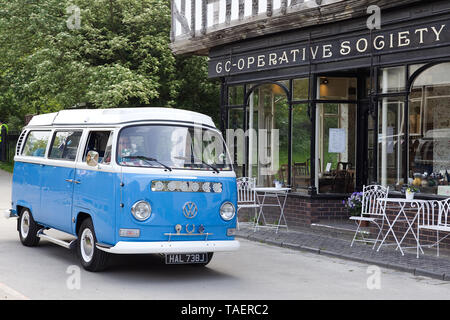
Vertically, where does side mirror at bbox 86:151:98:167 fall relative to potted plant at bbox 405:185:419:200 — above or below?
above

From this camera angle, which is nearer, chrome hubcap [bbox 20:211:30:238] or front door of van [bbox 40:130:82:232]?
front door of van [bbox 40:130:82:232]

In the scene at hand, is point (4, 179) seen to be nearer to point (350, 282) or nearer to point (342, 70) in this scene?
point (342, 70)

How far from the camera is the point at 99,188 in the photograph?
8.84 m

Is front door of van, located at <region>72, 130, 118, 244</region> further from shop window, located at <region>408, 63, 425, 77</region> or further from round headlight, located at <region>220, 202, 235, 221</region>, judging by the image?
shop window, located at <region>408, 63, 425, 77</region>

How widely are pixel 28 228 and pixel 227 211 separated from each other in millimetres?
4085

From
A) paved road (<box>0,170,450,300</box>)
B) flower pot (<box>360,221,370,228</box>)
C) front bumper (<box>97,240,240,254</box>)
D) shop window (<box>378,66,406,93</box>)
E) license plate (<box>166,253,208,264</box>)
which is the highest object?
shop window (<box>378,66,406,93</box>)

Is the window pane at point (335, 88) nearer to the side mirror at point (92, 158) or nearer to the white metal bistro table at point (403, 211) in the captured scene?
the white metal bistro table at point (403, 211)

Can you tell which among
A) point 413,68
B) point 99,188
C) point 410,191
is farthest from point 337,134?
point 99,188

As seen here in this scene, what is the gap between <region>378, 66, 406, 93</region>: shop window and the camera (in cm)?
1234

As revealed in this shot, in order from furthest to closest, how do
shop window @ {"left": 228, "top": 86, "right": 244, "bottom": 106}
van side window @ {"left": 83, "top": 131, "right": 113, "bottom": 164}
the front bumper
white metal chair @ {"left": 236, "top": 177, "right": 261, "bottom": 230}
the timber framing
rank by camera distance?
shop window @ {"left": 228, "top": 86, "right": 244, "bottom": 106} → white metal chair @ {"left": 236, "top": 177, "right": 261, "bottom": 230} → the timber framing → van side window @ {"left": 83, "top": 131, "right": 113, "bottom": 164} → the front bumper

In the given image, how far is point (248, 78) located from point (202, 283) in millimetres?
8543

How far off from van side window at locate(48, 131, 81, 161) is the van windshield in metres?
1.32

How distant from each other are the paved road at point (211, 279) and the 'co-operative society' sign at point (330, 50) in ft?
13.4

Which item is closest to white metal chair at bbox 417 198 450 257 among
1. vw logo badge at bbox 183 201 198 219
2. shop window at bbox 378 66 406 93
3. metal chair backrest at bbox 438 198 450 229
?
metal chair backrest at bbox 438 198 450 229
